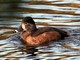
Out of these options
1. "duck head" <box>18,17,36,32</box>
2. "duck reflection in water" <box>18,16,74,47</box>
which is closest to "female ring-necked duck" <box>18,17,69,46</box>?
"duck reflection in water" <box>18,16,74,47</box>

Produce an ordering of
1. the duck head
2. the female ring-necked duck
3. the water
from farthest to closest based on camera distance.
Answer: the duck head → the female ring-necked duck → the water

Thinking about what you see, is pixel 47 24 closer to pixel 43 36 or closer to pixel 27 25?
pixel 27 25

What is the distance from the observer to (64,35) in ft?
27.2

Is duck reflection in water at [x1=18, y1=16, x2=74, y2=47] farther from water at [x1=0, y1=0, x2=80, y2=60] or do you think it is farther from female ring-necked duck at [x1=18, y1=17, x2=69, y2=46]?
water at [x1=0, y1=0, x2=80, y2=60]

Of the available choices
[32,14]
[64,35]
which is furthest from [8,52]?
[32,14]

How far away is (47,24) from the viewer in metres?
9.60

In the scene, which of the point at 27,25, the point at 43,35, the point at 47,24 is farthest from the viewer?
the point at 47,24

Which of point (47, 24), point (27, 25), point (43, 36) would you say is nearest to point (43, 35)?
point (43, 36)

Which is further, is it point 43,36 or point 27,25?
point 27,25

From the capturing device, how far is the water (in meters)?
6.08

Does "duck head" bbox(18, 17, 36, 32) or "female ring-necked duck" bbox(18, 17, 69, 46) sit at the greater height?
"duck head" bbox(18, 17, 36, 32)

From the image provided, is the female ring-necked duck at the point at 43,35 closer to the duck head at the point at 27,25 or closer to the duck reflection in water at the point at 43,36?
the duck reflection in water at the point at 43,36

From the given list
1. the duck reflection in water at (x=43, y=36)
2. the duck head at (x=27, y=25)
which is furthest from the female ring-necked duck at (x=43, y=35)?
the duck head at (x=27, y=25)

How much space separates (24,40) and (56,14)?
2.47m
